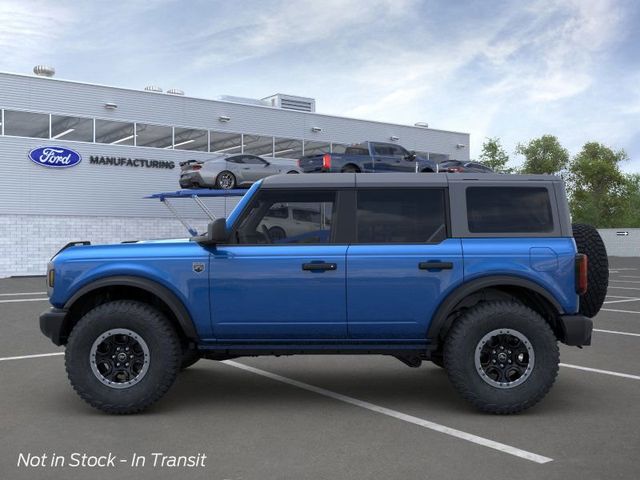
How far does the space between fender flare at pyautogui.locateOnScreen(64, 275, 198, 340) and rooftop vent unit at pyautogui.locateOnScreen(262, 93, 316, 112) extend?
30765 millimetres

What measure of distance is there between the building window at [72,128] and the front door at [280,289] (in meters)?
25.2

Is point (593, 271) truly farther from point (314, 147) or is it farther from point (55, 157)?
point (314, 147)

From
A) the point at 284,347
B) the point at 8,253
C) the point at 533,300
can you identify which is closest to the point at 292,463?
the point at 284,347

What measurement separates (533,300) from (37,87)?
2645 cm

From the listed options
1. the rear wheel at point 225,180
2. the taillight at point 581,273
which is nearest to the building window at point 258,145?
the rear wheel at point 225,180

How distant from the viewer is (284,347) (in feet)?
18.5

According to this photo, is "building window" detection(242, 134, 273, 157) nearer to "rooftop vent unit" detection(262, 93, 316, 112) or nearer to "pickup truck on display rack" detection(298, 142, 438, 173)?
"rooftop vent unit" detection(262, 93, 316, 112)

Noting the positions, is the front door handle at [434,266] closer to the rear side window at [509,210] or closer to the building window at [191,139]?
the rear side window at [509,210]

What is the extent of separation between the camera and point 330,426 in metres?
5.12

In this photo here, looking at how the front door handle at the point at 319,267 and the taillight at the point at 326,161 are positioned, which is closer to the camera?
Result: the front door handle at the point at 319,267

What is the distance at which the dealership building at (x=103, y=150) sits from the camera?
27562 millimetres

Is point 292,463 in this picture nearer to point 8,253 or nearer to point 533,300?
point 533,300

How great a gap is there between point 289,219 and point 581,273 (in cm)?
245

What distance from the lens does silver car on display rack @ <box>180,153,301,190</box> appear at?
76.1ft
